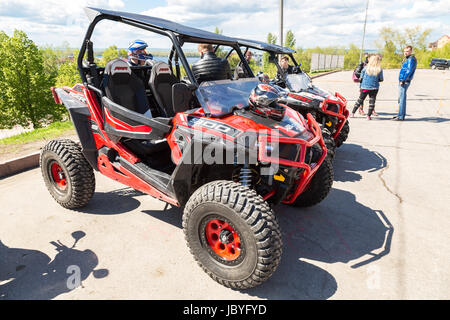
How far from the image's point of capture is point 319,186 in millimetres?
3627

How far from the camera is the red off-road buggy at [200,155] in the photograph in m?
2.48

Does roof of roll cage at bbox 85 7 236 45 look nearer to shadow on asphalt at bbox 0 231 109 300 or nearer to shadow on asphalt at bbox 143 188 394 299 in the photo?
shadow on asphalt at bbox 143 188 394 299

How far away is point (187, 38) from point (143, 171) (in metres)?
1.50

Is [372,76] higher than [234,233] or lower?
higher

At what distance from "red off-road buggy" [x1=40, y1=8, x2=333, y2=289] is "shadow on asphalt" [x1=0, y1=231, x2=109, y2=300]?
2.75 feet

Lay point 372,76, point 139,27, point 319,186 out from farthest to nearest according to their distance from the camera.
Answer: point 372,76 < point 319,186 < point 139,27

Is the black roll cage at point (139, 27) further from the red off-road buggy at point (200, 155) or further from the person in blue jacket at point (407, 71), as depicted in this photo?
the person in blue jacket at point (407, 71)

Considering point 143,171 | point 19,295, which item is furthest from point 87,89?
point 19,295

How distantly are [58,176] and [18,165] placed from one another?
6.04 feet

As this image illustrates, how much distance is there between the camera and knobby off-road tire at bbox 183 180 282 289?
2346 millimetres

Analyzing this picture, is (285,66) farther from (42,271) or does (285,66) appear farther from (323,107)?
(42,271)

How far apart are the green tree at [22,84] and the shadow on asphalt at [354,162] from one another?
2343cm

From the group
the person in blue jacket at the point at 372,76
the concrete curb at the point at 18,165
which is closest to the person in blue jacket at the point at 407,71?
the person in blue jacket at the point at 372,76

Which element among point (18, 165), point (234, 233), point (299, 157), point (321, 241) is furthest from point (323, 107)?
point (18, 165)
